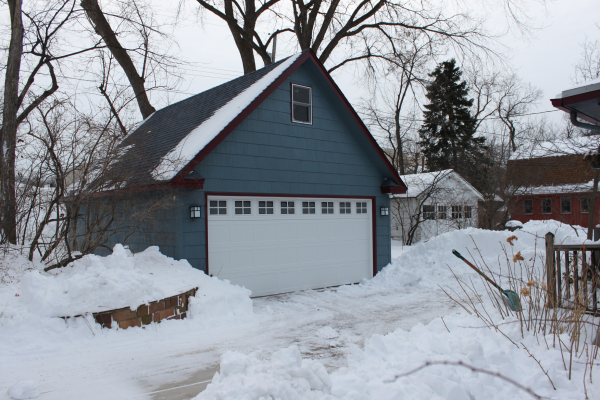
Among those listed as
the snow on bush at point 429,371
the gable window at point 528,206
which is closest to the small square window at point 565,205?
the gable window at point 528,206

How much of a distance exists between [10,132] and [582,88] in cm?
961

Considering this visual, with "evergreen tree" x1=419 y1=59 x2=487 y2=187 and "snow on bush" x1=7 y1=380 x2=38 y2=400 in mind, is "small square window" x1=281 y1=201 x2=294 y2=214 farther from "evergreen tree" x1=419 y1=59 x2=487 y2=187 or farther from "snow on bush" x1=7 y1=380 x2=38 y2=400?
"evergreen tree" x1=419 y1=59 x2=487 y2=187

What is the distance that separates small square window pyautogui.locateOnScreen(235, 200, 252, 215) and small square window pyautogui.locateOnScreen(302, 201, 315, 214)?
1.53 metres

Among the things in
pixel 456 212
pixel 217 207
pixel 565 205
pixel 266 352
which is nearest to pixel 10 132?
pixel 217 207

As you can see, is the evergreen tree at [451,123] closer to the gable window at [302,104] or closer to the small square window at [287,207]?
the gable window at [302,104]

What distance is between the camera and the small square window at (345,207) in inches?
449

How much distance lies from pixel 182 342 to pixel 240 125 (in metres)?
4.87

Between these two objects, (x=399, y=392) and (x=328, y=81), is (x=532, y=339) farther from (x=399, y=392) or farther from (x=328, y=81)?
(x=328, y=81)

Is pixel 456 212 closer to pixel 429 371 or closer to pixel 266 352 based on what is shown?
pixel 266 352

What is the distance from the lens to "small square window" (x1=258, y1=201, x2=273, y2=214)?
9744 millimetres

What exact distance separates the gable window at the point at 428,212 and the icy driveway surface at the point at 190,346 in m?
13.3

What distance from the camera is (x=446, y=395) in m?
3.64

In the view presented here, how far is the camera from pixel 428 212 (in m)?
22.1

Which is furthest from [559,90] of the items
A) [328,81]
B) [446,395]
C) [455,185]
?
[455,185]
